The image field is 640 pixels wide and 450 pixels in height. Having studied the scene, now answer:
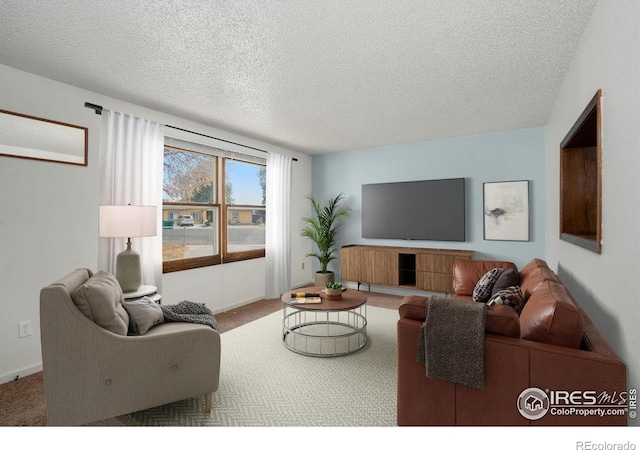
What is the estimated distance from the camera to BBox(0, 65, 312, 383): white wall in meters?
2.52

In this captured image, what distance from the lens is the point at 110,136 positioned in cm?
318

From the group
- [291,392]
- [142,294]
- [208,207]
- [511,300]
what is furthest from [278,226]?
[511,300]

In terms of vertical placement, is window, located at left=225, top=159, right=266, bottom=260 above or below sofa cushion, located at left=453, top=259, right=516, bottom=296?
above

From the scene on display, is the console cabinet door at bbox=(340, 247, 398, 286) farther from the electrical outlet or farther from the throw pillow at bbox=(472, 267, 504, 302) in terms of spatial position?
the electrical outlet

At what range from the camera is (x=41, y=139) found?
106 inches

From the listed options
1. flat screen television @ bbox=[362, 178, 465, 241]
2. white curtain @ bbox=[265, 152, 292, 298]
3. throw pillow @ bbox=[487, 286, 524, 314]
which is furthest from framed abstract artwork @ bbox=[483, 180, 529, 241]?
white curtain @ bbox=[265, 152, 292, 298]

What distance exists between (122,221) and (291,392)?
1987 millimetres

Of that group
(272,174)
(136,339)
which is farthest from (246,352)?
(272,174)

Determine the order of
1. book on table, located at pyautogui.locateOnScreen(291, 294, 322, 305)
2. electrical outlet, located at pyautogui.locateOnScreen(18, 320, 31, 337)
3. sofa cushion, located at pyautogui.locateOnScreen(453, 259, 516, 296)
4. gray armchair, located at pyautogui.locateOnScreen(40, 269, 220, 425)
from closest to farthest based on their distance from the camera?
gray armchair, located at pyautogui.locateOnScreen(40, 269, 220, 425), electrical outlet, located at pyautogui.locateOnScreen(18, 320, 31, 337), book on table, located at pyautogui.locateOnScreen(291, 294, 322, 305), sofa cushion, located at pyautogui.locateOnScreen(453, 259, 516, 296)

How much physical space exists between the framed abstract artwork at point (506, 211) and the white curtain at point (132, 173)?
4.34 m

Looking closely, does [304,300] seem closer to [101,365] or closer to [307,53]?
[101,365]

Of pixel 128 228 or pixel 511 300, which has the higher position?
pixel 128 228

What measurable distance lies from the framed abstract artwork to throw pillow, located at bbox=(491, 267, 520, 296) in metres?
1.85
